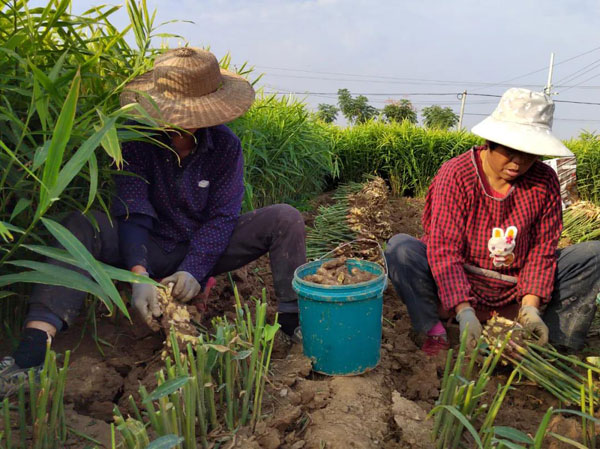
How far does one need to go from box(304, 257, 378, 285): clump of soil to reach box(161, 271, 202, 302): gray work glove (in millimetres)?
377

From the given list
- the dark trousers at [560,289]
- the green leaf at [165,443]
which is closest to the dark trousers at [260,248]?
the dark trousers at [560,289]

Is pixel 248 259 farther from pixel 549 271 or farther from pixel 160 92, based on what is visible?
pixel 549 271

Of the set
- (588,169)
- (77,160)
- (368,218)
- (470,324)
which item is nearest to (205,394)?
(77,160)

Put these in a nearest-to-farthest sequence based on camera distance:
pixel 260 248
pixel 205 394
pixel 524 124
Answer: pixel 205 394, pixel 524 124, pixel 260 248

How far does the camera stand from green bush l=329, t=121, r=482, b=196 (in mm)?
6402

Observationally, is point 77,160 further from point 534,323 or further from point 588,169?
point 588,169

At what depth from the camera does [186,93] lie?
174 centimetres

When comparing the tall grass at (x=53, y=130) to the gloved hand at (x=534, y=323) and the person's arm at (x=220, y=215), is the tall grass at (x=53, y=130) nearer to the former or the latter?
the person's arm at (x=220, y=215)

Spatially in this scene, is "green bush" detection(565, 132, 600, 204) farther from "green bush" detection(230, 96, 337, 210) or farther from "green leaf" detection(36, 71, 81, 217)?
"green leaf" detection(36, 71, 81, 217)

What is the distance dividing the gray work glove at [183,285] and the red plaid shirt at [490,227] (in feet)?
2.75

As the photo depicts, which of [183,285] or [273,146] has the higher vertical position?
[273,146]

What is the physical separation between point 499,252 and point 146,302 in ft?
4.04

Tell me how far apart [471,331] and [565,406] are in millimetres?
339

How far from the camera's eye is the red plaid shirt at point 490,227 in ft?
6.01
